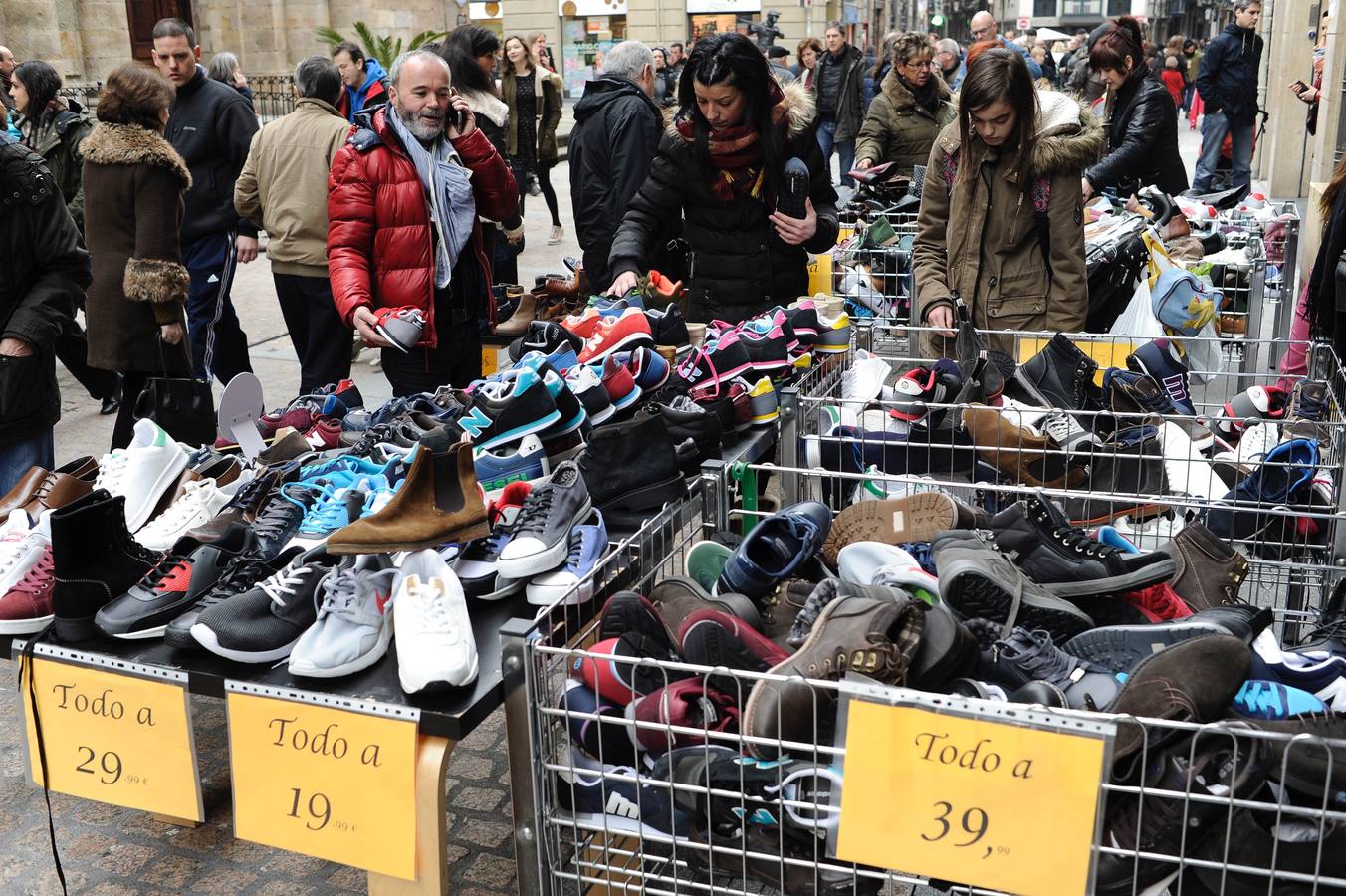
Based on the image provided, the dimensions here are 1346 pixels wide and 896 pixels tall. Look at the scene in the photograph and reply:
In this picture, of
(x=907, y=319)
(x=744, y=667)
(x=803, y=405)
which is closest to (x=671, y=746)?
(x=744, y=667)

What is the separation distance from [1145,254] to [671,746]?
14.9 ft

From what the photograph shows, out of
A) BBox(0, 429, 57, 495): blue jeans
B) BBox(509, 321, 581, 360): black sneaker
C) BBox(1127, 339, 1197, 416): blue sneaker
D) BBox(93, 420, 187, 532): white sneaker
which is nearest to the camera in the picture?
BBox(93, 420, 187, 532): white sneaker

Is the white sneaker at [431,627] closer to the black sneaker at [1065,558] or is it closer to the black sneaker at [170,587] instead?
the black sneaker at [170,587]

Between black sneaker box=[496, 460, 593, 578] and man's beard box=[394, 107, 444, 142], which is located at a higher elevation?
man's beard box=[394, 107, 444, 142]

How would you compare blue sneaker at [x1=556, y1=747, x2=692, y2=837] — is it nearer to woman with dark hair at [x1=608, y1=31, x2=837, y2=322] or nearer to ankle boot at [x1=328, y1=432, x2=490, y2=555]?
ankle boot at [x1=328, y1=432, x2=490, y2=555]

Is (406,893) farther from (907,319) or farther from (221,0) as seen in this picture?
(221,0)

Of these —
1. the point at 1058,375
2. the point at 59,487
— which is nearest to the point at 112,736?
the point at 59,487

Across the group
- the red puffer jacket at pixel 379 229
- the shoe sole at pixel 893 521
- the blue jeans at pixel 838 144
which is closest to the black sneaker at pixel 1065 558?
the shoe sole at pixel 893 521

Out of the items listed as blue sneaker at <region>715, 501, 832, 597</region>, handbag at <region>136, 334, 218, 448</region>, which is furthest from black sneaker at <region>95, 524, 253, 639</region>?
handbag at <region>136, 334, 218, 448</region>

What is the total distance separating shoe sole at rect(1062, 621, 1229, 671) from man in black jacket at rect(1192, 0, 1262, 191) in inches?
497

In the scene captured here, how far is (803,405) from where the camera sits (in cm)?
303

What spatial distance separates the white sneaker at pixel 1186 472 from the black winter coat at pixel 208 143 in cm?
500

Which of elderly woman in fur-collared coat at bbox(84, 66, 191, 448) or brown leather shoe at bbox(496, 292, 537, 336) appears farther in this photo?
brown leather shoe at bbox(496, 292, 537, 336)

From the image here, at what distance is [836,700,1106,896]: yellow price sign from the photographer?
142cm
